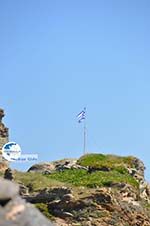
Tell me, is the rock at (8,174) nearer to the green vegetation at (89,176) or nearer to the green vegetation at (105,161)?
the green vegetation at (89,176)

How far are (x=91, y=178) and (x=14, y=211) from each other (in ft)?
105

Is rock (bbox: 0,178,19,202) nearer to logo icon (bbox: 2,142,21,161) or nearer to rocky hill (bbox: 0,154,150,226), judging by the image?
rocky hill (bbox: 0,154,150,226)

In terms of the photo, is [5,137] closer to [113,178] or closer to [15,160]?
[15,160]

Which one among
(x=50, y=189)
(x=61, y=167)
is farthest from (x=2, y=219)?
(x=61, y=167)

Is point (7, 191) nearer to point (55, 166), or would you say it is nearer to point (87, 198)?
point (87, 198)

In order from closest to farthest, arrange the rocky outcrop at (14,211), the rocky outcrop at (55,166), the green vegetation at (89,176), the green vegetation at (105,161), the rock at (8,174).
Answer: the rocky outcrop at (14,211)
the green vegetation at (89,176)
the rock at (8,174)
the green vegetation at (105,161)
the rocky outcrop at (55,166)

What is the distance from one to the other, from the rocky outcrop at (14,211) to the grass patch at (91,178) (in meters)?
29.1

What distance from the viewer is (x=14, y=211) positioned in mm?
4766

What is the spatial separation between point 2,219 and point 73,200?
24793 mm

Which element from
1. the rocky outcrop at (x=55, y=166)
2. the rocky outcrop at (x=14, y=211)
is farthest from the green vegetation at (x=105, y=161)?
the rocky outcrop at (x=14, y=211)

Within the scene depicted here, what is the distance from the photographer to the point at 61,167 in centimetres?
4262

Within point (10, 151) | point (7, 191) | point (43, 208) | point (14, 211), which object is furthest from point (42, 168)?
point (14, 211)

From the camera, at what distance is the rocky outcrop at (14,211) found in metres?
4.64

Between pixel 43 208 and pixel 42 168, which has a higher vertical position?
pixel 42 168
